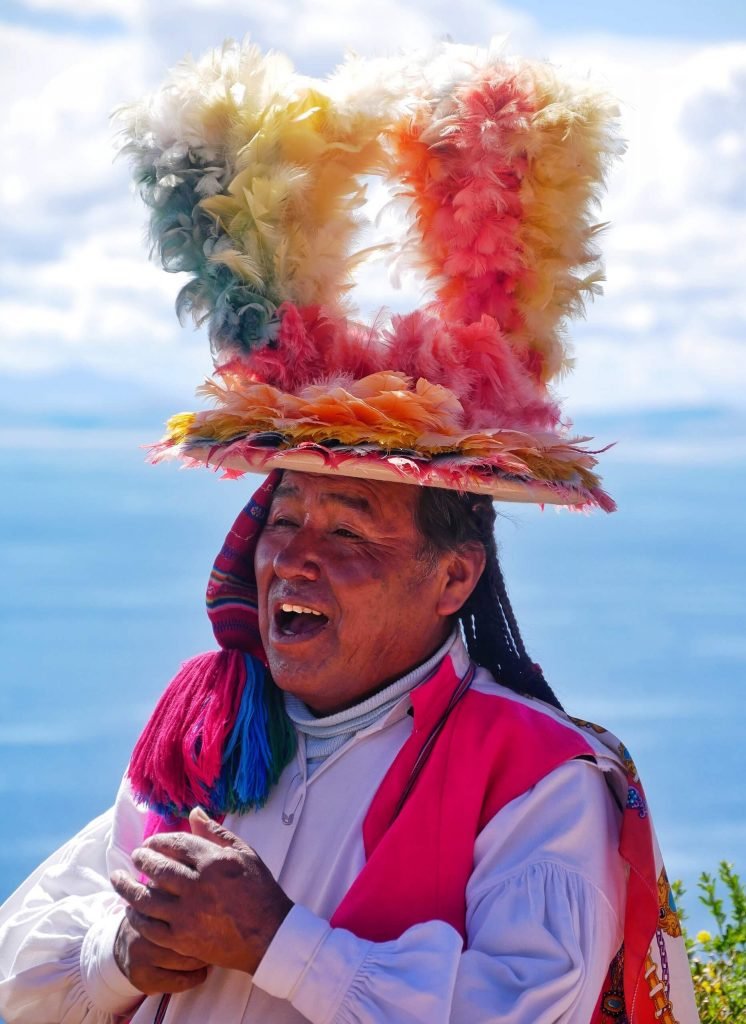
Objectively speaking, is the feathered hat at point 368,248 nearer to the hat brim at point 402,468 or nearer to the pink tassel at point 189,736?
the hat brim at point 402,468

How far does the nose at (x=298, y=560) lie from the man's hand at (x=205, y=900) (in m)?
0.49

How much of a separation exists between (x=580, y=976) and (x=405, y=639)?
2.31 feet

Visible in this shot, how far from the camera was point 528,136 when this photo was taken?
2406 mm

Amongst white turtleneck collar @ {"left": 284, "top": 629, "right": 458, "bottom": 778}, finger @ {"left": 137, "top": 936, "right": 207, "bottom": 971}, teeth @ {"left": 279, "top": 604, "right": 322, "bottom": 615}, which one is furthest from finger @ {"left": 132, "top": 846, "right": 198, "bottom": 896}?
teeth @ {"left": 279, "top": 604, "right": 322, "bottom": 615}

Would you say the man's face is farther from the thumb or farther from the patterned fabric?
the thumb

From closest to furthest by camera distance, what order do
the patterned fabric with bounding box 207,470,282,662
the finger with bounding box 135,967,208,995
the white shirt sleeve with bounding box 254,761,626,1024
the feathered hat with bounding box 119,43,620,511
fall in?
the white shirt sleeve with bounding box 254,761,626,1024 → the finger with bounding box 135,967,208,995 → the feathered hat with bounding box 119,43,620,511 → the patterned fabric with bounding box 207,470,282,662

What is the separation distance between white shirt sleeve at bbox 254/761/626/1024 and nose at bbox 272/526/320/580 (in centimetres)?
61

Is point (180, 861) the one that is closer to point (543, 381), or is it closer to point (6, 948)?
point (6, 948)

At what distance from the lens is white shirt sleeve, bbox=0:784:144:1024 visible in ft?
7.70

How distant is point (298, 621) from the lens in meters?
2.44

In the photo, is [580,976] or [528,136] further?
[528,136]

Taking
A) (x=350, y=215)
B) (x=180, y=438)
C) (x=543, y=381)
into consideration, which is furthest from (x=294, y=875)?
(x=350, y=215)

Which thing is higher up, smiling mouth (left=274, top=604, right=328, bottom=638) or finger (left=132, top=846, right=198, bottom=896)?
smiling mouth (left=274, top=604, right=328, bottom=638)

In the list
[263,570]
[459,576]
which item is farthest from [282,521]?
[459,576]
